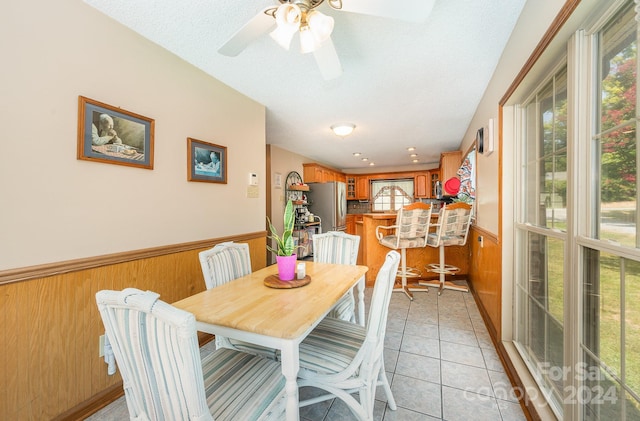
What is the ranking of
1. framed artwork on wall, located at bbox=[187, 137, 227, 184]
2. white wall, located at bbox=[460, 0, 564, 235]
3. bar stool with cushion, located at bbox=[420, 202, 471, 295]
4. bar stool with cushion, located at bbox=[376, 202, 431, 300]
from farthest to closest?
bar stool with cushion, located at bbox=[420, 202, 471, 295]
bar stool with cushion, located at bbox=[376, 202, 431, 300]
framed artwork on wall, located at bbox=[187, 137, 227, 184]
white wall, located at bbox=[460, 0, 564, 235]

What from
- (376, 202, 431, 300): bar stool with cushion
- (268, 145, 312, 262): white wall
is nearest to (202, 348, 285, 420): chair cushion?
(376, 202, 431, 300): bar stool with cushion

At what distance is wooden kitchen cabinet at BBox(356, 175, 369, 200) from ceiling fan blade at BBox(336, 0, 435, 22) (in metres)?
6.57

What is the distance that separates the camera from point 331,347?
4.25 feet

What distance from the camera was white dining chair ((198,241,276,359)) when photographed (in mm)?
1443

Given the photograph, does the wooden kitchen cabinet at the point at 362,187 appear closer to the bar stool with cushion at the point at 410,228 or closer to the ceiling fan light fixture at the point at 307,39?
the bar stool with cushion at the point at 410,228

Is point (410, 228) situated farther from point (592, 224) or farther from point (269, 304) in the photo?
point (269, 304)

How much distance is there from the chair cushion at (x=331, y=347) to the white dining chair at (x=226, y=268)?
0.19 metres

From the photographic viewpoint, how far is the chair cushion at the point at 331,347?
3.93 ft

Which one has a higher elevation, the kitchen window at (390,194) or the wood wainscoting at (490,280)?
the kitchen window at (390,194)

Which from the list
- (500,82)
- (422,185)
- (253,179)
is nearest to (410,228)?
(500,82)

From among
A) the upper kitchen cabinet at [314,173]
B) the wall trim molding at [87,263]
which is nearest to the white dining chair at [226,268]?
the wall trim molding at [87,263]

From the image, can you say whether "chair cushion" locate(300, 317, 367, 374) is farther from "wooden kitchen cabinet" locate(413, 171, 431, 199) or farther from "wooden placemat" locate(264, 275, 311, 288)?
"wooden kitchen cabinet" locate(413, 171, 431, 199)

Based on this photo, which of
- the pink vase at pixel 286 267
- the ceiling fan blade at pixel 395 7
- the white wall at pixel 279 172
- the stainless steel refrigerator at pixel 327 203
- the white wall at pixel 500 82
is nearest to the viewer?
the ceiling fan blade at pixel 395 7

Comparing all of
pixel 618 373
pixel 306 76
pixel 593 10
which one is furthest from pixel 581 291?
pixel 306 76
